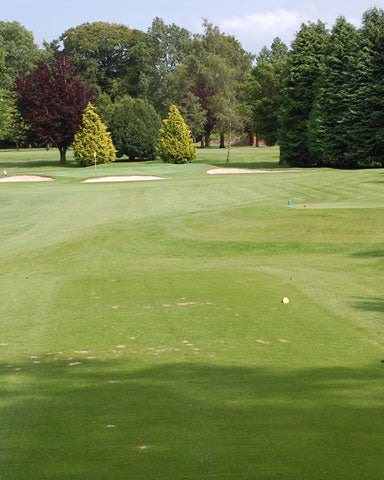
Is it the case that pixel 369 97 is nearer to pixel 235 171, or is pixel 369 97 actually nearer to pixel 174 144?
pixel 235 171

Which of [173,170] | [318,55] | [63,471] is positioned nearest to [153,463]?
[63,471]

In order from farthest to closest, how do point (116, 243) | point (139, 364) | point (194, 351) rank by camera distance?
point (116, 243) < point (194, 351) < point (139, 364)

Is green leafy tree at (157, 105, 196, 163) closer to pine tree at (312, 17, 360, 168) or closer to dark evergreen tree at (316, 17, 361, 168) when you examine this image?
dark evergreen tree at (316, 17, 361, 168)

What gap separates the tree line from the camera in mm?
59188

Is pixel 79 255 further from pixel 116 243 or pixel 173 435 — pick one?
pixel 173 435

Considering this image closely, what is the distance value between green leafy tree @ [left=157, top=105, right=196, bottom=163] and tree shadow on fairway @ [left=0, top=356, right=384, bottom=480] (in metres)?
63.4

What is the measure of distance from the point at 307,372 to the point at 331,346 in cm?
150

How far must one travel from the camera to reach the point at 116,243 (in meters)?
24.6

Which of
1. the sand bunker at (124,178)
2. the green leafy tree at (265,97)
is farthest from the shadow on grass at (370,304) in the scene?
the green leafy tree at (265,97)

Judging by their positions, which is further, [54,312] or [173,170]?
[173,170]

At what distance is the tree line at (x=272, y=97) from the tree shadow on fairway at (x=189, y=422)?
52487 millimetres

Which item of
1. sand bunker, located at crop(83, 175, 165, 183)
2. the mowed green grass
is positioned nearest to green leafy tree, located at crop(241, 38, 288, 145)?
sand bunker, located at crop(83, 175, 165, 183)

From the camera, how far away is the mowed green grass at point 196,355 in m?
5.12

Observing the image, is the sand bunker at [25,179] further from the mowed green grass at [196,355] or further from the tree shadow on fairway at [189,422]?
the tree shadow on fairway at [189,422]
